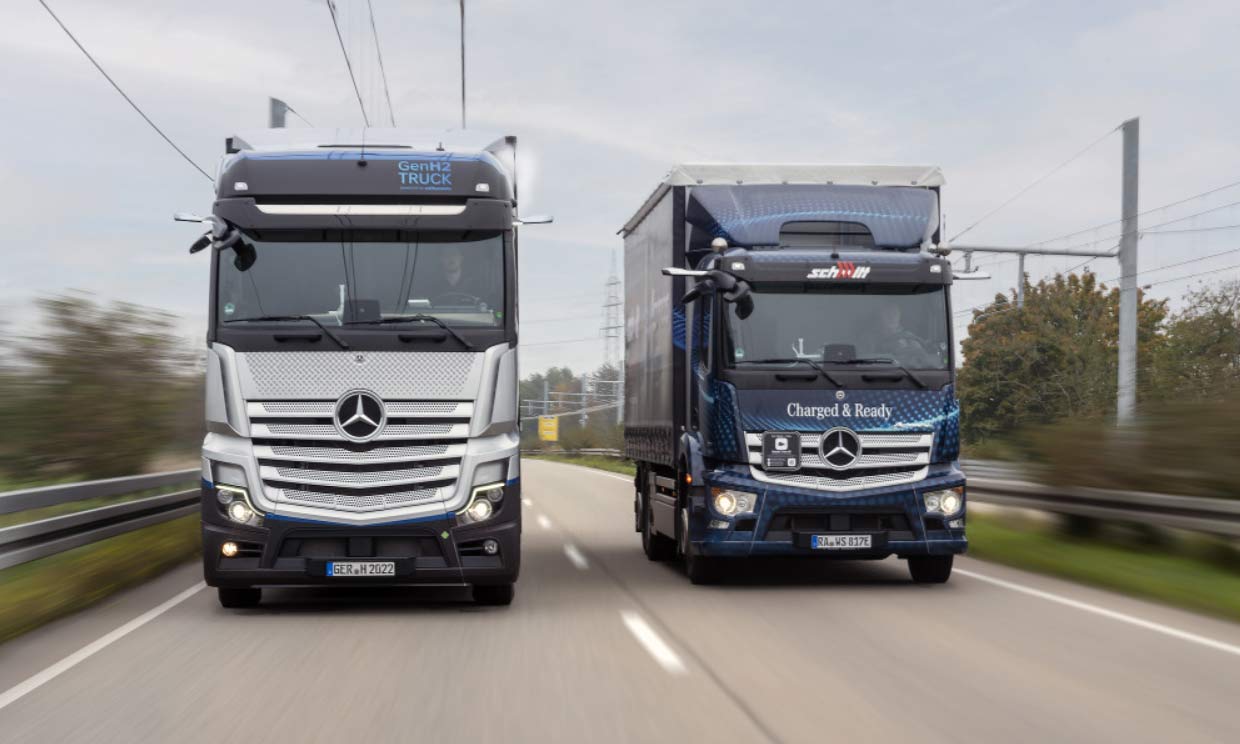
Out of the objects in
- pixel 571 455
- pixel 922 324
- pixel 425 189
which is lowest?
pixel 571 455

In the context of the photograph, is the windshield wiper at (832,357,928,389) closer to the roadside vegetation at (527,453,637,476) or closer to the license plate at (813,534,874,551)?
the license plate at (813,534,874,551)

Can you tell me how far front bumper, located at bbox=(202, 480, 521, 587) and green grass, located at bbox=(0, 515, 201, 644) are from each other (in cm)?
112

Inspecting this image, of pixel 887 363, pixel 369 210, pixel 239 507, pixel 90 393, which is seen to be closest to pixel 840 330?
pixel 887 363

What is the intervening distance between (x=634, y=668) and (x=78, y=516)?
17.9 ft

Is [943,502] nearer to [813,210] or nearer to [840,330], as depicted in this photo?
[840,330]

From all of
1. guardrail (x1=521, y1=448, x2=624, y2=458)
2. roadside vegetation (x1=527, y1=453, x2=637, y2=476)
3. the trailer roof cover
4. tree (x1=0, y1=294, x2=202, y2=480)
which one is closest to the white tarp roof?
the trailer roof cover

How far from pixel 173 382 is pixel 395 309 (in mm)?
10884

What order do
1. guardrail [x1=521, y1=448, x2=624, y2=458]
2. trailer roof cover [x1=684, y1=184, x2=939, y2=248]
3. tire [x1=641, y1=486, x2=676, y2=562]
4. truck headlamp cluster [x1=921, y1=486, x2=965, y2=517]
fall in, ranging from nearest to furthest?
truck headlamp cluster [x1=921, y1=486, x2=965, y2=517], trailer roof cover [x1=684, y1=184, x2=939, y2=248], tire [x1=641, y1=486, x2=676, y2=562], guardrail [x1=521, y1=448, x2=624, y2=458]

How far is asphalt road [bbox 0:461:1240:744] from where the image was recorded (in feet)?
21.1

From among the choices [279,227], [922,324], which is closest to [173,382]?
[279,227]

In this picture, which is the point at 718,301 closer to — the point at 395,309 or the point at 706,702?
the point at 395,309

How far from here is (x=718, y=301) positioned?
12.4m

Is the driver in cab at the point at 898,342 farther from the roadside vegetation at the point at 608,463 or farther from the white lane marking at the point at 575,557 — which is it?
the roadside vegetation at the point at 608,463

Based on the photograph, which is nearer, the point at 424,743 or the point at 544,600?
the point at 424,743
